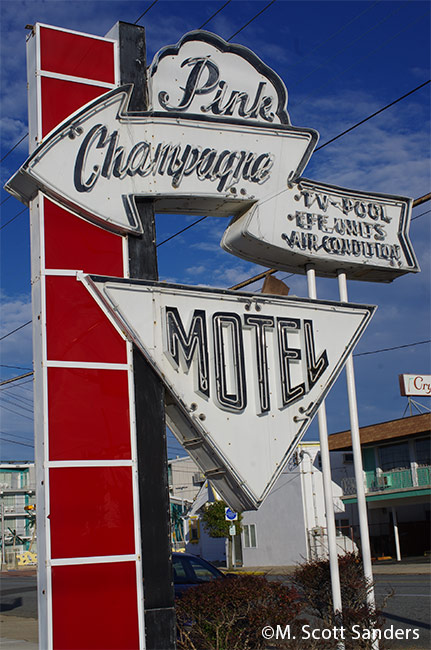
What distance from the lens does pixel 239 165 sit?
24.2 ft

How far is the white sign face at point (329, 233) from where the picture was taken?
25.5 ft

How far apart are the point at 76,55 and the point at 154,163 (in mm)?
1256

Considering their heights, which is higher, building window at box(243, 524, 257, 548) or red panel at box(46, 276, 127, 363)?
red panel at box(46, 276, 127, 363)

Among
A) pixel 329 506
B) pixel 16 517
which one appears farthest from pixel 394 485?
pixel 16 517

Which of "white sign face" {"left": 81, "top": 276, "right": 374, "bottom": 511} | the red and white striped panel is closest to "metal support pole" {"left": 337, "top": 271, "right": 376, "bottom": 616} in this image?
"white sign face" {"left": 81, "top": 276, "right": 374, "bottom": 511}

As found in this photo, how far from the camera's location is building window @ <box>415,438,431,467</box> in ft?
111

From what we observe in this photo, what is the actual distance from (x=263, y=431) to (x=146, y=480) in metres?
1.18

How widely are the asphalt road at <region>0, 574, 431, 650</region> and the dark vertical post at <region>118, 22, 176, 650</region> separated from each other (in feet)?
11.9

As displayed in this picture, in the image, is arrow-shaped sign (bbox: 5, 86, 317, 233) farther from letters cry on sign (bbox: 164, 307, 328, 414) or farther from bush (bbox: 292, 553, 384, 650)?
bush (bbox: 292, 553, 384, 650)

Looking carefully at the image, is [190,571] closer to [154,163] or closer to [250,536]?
[154,163]

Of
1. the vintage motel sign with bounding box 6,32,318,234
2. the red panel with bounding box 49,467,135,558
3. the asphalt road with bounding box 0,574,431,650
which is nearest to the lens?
the red panel with bounding box 49,467,135,558

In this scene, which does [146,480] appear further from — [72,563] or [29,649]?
[29,649]

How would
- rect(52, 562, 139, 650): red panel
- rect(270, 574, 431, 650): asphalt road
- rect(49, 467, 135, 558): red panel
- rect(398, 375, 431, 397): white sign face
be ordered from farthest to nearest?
rect(398, 375, 431, 397): white sign face
rect(270, 574, 431, 650): asphalt road
rect(49, 467, 135, 558): red panel
rect(52, 562, 139, 650): red panel

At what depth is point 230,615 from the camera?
23.1ft
